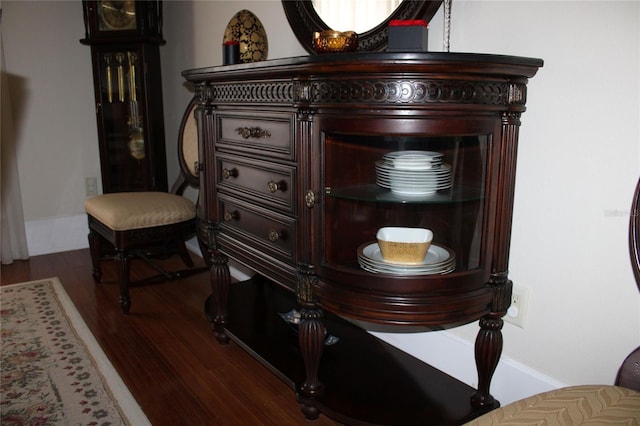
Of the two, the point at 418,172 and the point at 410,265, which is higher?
the point at 418,172

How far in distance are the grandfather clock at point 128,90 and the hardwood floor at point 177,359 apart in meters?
0.68

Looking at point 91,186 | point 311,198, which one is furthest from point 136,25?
point 311,198

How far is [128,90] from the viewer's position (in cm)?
317

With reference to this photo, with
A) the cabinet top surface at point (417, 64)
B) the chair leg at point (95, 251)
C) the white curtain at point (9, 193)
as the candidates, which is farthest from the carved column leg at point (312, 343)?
the white curtain at point (9, 193)

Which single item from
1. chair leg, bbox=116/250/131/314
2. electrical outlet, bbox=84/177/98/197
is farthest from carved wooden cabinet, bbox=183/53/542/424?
electrical outlet, bbox=84/177/98/197

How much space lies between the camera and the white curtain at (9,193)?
305 cm

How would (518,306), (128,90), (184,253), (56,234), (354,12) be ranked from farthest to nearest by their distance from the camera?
(56,234), (128,90), (184,253), (354,12), (518,306)

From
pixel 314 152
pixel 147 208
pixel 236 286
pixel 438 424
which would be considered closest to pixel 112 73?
pixel 147 208

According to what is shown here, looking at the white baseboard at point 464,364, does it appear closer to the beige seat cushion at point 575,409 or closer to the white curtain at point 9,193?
the beige seat cushion at point 575,409

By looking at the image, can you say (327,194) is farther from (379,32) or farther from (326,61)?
(379,32)

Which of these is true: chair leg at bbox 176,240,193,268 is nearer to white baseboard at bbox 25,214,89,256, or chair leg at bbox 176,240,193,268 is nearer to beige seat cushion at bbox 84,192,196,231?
beige seat cushion at bbox 84,192,196,231

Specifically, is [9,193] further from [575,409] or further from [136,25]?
[575,409]

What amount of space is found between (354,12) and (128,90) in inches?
75.1

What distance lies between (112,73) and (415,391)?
8.57 ft
